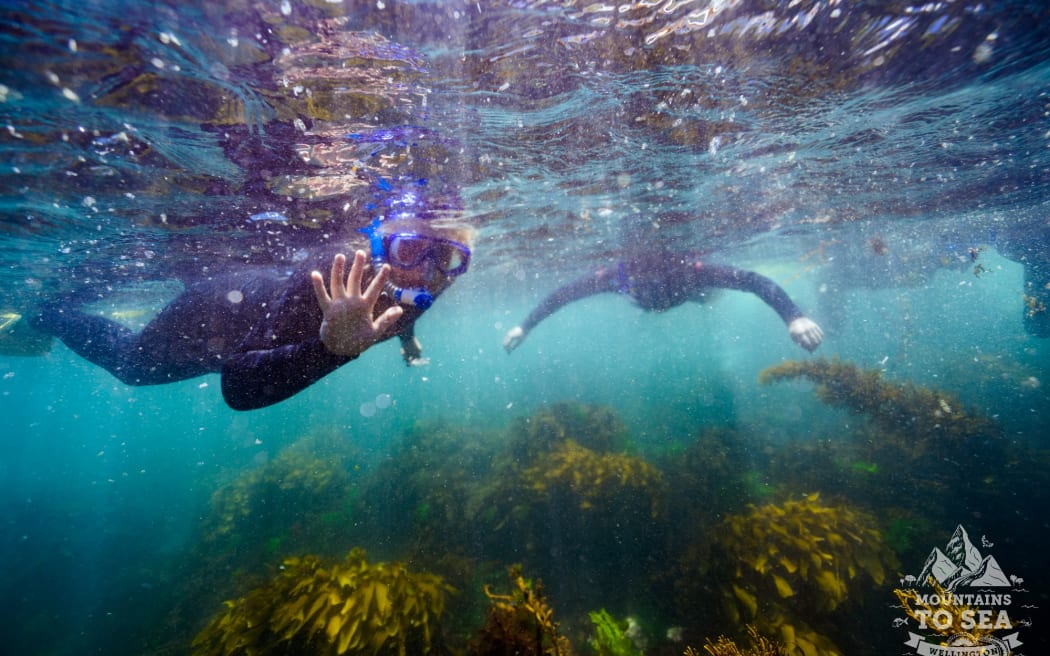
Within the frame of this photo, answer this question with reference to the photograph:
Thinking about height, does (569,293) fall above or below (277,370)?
above

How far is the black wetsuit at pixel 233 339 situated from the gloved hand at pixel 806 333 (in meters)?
6.70

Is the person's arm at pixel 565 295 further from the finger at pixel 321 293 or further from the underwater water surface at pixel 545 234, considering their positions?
the finger at pixel 321 293

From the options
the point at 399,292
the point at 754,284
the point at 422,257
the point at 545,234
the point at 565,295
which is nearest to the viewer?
the point at 399,292

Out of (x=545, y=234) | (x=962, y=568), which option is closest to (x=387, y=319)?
(x=962, y=568)

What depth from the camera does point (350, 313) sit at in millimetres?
2670

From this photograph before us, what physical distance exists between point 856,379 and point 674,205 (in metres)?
8.08

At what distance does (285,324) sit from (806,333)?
26.3 ft

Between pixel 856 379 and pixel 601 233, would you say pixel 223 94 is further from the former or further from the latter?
pixel 856 379

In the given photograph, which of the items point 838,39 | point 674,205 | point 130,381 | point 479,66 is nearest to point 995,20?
point 838,39

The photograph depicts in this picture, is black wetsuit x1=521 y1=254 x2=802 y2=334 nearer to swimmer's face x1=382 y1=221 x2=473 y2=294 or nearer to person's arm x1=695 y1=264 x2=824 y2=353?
person's arm x1=695 y1=264 x2=824 y2=353

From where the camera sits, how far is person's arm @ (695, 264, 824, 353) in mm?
6691
